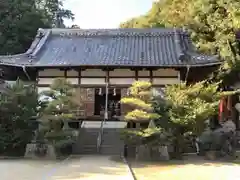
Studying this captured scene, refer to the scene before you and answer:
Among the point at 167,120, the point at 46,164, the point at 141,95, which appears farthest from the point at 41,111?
the point at 167,120

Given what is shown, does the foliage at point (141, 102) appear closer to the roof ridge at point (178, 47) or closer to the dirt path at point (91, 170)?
the dirt path at point (91, 170)

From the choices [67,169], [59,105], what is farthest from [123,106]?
[67,169]

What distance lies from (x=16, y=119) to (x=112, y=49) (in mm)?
7370

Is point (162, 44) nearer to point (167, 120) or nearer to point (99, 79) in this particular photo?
point (99, 79)

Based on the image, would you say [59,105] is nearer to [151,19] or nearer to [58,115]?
[58,115]

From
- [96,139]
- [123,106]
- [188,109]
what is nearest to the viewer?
[188,109]

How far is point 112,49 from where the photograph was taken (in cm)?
1975

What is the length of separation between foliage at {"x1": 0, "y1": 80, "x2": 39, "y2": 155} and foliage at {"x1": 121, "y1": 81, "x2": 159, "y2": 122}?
13.5 feet

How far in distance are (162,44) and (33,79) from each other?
24.7 ft

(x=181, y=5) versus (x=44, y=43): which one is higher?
(x=181, y=5)

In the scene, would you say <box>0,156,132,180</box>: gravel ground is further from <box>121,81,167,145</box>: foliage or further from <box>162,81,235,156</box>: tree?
<box>162,81,235,156</box>: tree

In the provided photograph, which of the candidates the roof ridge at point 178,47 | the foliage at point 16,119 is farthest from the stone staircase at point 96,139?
the roof ridge at point 178,47

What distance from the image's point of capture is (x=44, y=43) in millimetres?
20719

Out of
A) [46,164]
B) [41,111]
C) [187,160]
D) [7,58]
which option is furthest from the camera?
[7,58]
